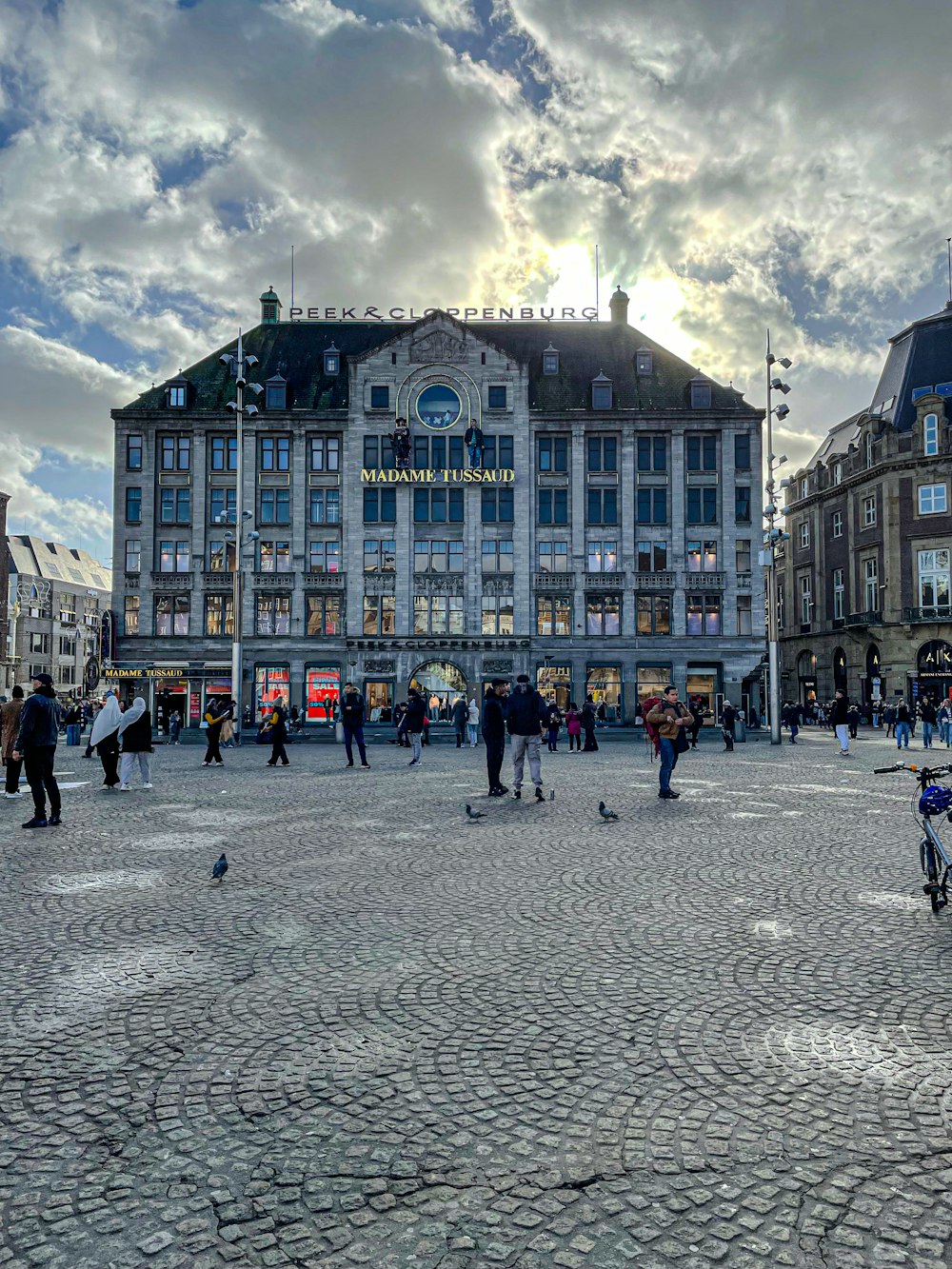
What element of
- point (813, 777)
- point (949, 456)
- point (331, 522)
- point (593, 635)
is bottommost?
point (813, 777)

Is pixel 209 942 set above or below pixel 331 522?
below

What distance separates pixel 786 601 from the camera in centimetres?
6850

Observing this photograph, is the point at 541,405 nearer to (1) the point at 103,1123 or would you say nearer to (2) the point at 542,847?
(2) the point at 542,847

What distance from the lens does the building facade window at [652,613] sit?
152 ft

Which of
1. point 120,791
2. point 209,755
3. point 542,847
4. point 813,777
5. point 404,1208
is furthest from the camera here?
point 209,755

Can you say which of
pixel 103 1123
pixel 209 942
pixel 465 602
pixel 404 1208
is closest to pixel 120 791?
pixel 209 942

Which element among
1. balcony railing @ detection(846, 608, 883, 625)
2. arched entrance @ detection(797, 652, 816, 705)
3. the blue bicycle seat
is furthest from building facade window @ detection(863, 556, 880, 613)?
the blue bicycle seat

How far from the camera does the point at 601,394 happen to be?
47.8 metres

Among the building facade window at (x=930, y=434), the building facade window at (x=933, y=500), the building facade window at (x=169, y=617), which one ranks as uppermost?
the building facade window at (x=930, y=434)

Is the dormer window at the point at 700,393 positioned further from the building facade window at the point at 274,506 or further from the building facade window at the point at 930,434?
the building facade window at the point at 274,506

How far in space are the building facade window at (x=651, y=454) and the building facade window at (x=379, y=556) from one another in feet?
49.0

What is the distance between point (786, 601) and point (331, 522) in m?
40.5

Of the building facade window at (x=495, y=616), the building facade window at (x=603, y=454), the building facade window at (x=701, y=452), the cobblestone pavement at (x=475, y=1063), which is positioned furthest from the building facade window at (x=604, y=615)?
the cobblestone pavement at (x=475, y=1063)

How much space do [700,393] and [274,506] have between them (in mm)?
25462
